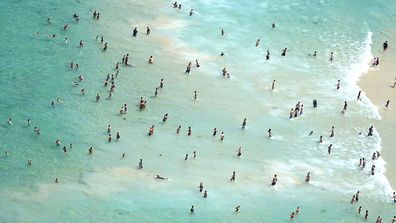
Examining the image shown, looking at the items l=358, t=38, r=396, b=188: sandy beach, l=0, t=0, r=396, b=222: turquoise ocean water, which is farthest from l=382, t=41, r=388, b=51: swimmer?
l=0, t=0, r=396, b=222: turquoise ocean water


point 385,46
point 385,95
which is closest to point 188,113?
point 385,95

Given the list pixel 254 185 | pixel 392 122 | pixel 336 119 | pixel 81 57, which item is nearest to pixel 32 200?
pixel 254 185

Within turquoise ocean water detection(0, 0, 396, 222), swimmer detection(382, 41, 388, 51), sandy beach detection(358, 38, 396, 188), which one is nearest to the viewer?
turquoise ocean water detection(0, 0, 396, 222)

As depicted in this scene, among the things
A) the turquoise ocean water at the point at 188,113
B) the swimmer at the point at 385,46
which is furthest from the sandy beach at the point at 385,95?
the turquoise ocean water at the point at 188,113

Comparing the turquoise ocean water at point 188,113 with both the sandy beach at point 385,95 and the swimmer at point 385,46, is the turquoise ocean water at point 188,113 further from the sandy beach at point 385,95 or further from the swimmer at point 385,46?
the sandy beach at point 385,95

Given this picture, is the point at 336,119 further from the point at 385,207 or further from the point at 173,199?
the point at 173,199

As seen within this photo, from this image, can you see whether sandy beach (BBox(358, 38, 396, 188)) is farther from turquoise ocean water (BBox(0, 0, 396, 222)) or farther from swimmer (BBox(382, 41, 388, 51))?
turquoise ocean water (BBox(0, 0, 396, 222))
